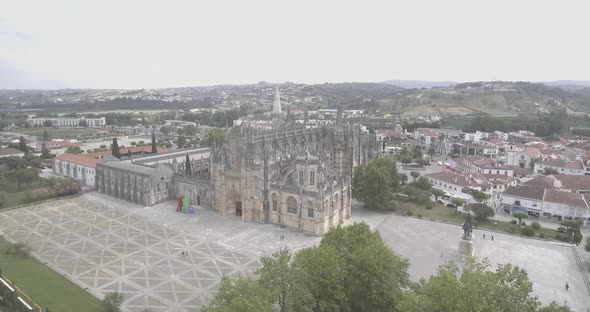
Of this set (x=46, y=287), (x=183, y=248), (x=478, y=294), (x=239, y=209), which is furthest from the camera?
(x=239, y=209)

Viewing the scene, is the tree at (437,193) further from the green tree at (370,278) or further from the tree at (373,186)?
the green tree at (370,278)

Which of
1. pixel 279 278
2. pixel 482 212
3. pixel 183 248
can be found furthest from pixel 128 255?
pixel 482 212

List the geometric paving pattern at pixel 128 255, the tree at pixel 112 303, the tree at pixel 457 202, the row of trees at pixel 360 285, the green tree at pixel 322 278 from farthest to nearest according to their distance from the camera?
the tree at pixel 457 202
the geometric paving pattern at pixel 128 255
the tree at pixel 112 303
the green tree at pixel 322 278
the row of trees at pixel 360 285

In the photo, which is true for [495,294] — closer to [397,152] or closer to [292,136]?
[292,136]

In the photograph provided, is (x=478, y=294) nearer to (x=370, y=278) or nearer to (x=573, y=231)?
(x=370, y=278)

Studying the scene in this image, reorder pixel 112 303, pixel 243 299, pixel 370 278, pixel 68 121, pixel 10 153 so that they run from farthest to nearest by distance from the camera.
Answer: pixel 68 121, pixel 10 153, pixel 112 303, pixel 370 278, pixel 243 299

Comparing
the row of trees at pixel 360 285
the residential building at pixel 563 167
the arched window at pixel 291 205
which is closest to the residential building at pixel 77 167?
the arched window at pixel 291 205
